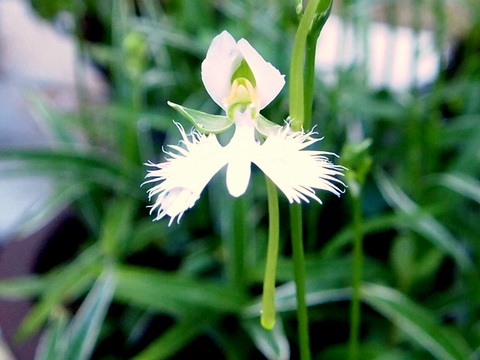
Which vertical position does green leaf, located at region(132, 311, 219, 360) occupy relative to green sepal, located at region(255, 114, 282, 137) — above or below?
below

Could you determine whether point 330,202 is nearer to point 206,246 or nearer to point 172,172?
point 206,246

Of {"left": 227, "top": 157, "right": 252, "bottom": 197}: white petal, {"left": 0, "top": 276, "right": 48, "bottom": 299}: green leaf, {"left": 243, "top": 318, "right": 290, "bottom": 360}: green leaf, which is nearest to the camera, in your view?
{"left": 227, "top": 157, "right": 252, "bottom": 197}: white petal

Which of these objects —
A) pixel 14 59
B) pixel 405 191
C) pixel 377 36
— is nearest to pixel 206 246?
pixel 405 191

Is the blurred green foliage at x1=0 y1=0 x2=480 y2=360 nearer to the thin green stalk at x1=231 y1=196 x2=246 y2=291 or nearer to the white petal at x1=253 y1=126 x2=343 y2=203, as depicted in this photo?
the thin green stalk at x1=231 y1=196 x2=246 y2=291

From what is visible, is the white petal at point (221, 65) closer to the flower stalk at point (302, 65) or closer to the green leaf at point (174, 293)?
the flower stalk at point (302, 65)

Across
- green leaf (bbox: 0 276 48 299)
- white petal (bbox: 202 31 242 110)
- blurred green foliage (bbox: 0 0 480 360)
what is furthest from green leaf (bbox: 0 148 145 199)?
white petal (bbox: 202 31 242 110)

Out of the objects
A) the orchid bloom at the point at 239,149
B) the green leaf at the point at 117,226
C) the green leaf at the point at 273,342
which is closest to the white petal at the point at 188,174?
the orchid bloom at the point at 239,149

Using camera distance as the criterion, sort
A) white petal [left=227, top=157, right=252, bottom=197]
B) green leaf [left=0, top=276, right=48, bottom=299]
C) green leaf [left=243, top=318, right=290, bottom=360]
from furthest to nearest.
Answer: green leaf [left=0, top=276, right=48, bottom=299] < green leaf [left=243, top=318, right=290, bottom=360] < white petal [left=227, top=157, right=252, bottom=197]

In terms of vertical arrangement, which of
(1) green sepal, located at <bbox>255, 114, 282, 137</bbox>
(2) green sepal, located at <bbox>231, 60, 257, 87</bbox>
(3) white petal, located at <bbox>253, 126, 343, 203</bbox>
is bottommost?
(3) white petal, located at <bbox>253, 126, 343, 203</bbox>

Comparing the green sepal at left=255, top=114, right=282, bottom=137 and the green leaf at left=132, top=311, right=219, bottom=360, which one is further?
the green leaf at left=132, top=311, right=219, bottom=360
